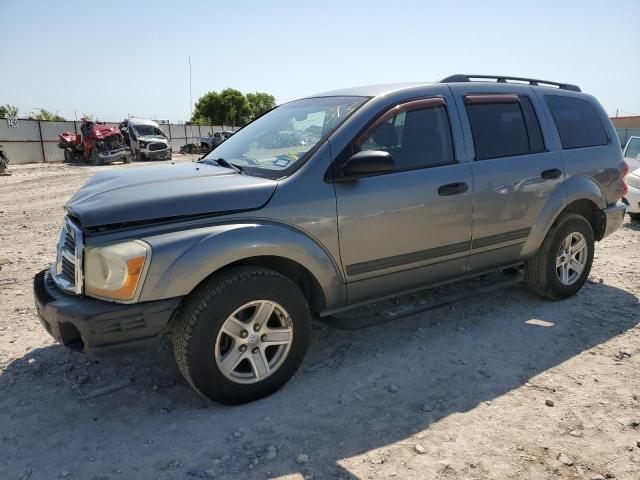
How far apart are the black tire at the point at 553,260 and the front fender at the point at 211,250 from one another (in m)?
2.34

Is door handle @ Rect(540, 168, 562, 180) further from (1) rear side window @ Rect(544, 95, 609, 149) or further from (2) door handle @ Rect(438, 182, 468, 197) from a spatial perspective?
(2) door handle @ Rect(438, 182, 468, 197)

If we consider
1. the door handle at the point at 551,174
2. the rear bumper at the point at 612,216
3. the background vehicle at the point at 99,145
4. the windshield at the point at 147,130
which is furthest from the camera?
the windshield at the point at 147,130

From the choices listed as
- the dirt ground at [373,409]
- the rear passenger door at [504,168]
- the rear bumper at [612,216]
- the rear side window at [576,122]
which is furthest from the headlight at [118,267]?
the rear bumper at [612,216]

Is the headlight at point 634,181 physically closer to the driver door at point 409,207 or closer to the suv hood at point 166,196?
the driver door at point 409,207

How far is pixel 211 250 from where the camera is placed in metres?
2.71

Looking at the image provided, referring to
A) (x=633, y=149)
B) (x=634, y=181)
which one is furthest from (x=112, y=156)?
(x=634, y=181)

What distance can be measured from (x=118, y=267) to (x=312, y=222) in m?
1.15

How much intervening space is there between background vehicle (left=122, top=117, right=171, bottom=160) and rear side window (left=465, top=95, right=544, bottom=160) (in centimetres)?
2403

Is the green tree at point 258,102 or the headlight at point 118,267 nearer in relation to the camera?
the headlight at point 118,267

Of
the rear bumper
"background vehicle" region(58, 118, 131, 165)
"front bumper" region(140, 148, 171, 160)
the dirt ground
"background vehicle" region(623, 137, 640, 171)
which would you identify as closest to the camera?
the dirt ground

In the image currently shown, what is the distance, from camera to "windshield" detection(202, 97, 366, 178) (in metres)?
3.30

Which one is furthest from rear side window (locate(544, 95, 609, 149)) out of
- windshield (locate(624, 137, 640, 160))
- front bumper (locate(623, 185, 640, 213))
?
windshield (locate(624, 137, 640, 160))

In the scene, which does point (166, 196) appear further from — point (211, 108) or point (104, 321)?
point (211, 108)

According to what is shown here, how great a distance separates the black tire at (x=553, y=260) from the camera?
434 centimetres
